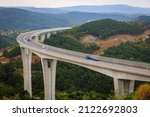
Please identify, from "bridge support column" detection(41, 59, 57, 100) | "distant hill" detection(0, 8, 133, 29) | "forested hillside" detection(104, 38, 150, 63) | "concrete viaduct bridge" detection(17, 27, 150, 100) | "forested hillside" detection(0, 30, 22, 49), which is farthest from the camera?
"distant hill" detection(0, 8, 133, 29)

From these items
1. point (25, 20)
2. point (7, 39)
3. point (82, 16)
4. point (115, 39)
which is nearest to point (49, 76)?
point (115, 39)

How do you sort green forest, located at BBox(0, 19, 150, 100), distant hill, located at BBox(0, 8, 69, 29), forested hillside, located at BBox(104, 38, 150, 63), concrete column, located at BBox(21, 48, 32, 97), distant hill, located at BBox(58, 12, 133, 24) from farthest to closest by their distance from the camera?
distant hill, located at BBox(58, 12, 133, 24) → distant hill, located at BBox(0, 8, 69, 29) → forested hillside, located at BBox(104, 38, 150, 63) → concrete column, located at BBox(21, 48, 32, 97) → green forest, located at BBox(0, 19, 150, 100)

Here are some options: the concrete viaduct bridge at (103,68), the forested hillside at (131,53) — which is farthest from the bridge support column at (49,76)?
the forested hillside at (131,53)

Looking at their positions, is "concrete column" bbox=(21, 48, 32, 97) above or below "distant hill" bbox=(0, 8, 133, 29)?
above

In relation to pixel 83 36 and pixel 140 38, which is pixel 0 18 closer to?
pixel 83 36

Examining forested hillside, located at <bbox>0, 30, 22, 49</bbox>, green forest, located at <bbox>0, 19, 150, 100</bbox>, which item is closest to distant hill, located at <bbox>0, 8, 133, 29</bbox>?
forested hillside, located at <bbox>0, 30, 22, 49</bbox>

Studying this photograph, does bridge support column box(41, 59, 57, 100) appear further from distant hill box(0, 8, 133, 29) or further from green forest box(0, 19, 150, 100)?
distant hill box(0, 8, 133, 29)

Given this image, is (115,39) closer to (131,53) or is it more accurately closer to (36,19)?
(131,53)

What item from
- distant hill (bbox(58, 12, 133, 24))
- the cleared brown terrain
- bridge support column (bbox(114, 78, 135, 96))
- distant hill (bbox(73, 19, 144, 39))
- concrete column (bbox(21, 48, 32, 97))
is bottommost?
distant hill (bbox(58, 12, 133, 24))

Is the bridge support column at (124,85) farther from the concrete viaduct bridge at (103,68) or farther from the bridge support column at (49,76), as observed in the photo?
the bridge support column at (49,76)
